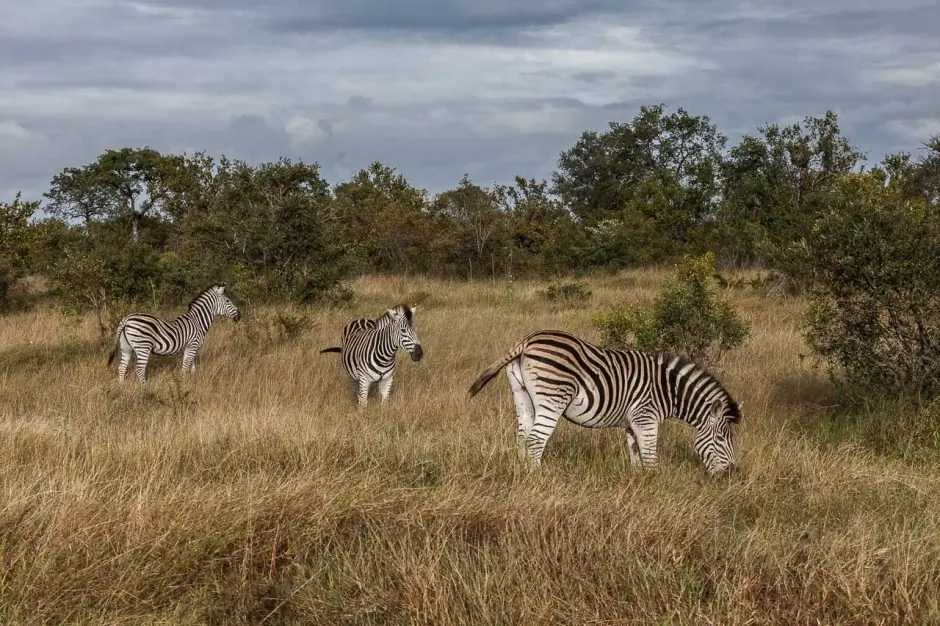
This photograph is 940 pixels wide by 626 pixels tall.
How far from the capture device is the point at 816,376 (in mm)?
10344

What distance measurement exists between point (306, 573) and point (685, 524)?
230 cm

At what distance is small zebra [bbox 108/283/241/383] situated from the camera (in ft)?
38.2

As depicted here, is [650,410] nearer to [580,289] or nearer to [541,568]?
[541,568]

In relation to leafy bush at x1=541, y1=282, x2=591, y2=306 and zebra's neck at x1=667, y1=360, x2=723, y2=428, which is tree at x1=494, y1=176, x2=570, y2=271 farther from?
zebra's neck at x1=667, y1=360, x2=723, y2=428

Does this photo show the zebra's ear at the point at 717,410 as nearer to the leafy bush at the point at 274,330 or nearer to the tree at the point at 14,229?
the leafy bush at the point at 274,330

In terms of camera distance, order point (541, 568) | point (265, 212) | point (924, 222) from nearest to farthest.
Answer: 1. point (541, 568)
2. point (924, 222)
3. point (265, 212)

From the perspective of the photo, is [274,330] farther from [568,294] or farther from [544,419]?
[544,419]

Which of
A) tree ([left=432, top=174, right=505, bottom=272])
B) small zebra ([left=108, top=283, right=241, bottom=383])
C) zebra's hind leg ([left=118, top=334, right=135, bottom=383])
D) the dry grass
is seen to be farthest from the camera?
tree ([left=432, top=174, right=505, bottom=272])

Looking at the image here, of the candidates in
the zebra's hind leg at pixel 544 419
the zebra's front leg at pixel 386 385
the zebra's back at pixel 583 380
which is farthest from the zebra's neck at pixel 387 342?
the zebra's hind leg at pixel 544 419

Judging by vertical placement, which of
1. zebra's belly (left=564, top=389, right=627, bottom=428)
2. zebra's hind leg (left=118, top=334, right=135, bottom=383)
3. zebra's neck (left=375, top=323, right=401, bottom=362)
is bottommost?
zebra's hind leg (left=118, top=334, right=135, bottom=383)

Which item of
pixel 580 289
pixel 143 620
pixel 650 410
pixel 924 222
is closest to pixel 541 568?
pixel 143 620

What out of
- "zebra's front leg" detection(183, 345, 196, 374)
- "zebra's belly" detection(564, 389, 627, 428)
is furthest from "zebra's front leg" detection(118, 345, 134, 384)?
"zebra's belly" detection(564, 389, 627, 428)

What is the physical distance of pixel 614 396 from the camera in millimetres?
6910

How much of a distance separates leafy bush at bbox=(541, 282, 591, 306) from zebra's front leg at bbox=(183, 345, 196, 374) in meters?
9.02
